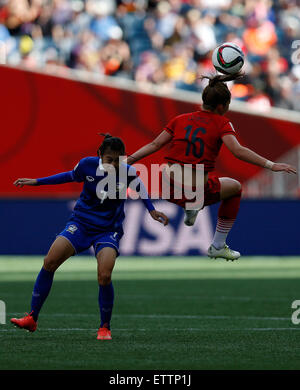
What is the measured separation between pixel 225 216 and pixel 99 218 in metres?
1.28

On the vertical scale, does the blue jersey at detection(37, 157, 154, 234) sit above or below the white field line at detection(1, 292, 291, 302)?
below

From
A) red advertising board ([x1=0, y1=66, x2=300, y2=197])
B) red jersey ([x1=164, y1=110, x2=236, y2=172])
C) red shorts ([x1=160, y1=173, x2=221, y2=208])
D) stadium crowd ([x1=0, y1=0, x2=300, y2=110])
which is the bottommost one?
red shorts ([x1=160, y1=173, x2=221, y2=208])

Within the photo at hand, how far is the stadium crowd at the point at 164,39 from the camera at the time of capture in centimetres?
2383

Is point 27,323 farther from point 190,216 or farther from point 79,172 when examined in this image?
point 190,216

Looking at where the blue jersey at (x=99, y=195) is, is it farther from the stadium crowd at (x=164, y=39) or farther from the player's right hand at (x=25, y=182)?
the stadium crowd at (x=164, y=39)

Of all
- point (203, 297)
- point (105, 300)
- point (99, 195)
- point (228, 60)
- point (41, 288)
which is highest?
point (228, 60)

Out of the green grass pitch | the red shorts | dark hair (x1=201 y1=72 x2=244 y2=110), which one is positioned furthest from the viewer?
the red shorts

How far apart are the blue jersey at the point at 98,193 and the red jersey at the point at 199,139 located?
49cm

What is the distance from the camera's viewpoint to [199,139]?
29.1ft

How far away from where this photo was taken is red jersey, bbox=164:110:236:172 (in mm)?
8867

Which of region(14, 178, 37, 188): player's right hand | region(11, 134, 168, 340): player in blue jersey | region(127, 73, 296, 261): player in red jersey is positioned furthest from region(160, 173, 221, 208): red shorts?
region(14, 178, 37, 188): player's right hand

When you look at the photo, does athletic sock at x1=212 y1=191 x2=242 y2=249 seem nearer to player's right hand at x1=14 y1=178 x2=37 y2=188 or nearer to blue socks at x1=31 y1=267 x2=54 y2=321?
blue socks at x1=31 y1=267 x2=54 y2=321

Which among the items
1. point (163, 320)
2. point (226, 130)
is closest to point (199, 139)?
point (226, 130)

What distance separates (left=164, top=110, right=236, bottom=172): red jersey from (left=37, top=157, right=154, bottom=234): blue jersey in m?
0.49
